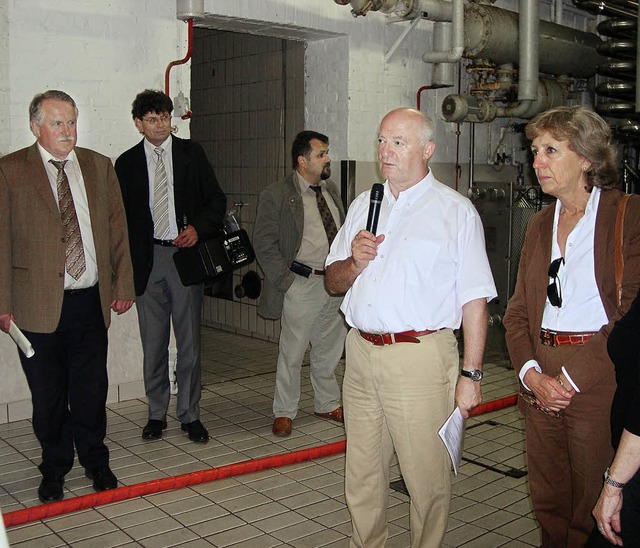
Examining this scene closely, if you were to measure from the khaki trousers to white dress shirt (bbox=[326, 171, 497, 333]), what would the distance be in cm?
10

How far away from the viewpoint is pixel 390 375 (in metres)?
2.89

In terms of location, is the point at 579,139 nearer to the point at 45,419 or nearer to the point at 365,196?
the point at 365,196

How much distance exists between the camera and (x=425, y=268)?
287 cm

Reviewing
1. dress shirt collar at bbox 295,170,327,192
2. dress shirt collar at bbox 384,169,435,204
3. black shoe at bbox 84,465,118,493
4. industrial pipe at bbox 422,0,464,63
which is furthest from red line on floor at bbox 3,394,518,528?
industrial pipe at bbox 422,0,464,63

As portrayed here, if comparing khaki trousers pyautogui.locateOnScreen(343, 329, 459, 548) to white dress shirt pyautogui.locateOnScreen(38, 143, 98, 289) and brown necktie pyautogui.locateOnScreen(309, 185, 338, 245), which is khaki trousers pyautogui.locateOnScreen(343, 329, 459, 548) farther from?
brown necktie pyautogui.locateOnScreen(309, 185, 338, 245)

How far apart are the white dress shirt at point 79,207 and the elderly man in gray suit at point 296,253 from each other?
1.19 m

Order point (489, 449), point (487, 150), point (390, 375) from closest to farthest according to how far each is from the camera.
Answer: point (390, 375), point (489, 449), point (487, 150)

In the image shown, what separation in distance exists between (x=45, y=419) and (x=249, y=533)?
117 cm

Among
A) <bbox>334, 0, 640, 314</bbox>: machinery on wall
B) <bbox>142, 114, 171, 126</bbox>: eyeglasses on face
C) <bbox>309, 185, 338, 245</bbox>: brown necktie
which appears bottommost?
<bbox>309, 185, 338, 245</bbox>: brown necktie

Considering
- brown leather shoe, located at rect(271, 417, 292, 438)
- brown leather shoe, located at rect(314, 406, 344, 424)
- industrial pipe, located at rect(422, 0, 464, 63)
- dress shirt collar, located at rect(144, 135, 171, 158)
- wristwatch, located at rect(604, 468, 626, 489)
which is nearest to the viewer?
wristwatch, located at rect(604, 468, 626, 489)

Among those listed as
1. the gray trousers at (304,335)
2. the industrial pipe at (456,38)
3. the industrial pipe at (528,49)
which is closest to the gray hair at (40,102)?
the gray trousers at (304,335)

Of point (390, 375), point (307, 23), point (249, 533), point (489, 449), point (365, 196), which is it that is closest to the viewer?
point (390, 375)

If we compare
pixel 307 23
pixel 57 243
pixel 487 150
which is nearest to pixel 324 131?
pixel 307 23

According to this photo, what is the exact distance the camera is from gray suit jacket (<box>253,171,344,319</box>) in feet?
15.7
